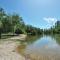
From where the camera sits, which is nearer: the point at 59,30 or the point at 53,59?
the point at 53,59

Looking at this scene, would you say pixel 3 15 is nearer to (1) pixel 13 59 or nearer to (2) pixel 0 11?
(2) pixel 0 11

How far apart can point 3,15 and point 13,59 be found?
35407 mm

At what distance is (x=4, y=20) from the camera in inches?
1780

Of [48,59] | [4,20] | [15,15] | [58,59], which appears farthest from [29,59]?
[15,15]

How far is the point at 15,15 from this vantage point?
5953cm

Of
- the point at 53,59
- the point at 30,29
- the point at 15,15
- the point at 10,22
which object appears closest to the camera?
the point at 53,59

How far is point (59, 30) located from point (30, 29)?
21295mm

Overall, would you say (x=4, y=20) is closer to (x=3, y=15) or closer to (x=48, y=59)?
(x=3, y=15)

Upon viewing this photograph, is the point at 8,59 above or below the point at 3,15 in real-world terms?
below

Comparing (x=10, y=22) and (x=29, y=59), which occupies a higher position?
(x=10, y=22)

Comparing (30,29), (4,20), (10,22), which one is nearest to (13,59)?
(4,20)

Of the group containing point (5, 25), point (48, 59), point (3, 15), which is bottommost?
point (48, 59)

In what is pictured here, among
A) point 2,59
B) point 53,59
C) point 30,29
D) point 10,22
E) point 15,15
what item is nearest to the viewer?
point 2,59

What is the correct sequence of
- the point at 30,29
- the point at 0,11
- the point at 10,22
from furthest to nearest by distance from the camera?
1. the point at 30,29
2. the point at 10,22
3. the point at 0,11
